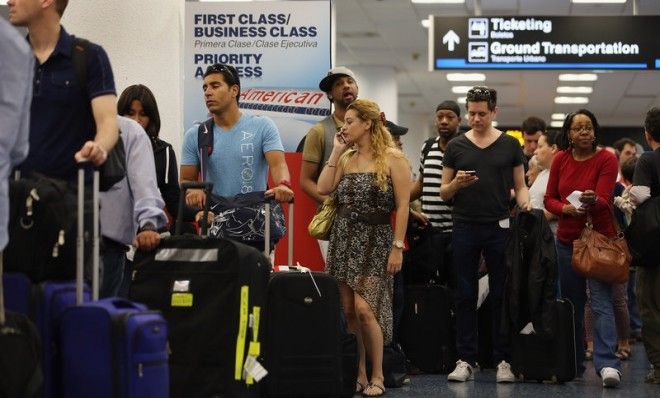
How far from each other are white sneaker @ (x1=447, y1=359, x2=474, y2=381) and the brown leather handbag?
0.88 m

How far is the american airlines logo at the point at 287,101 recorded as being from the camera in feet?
24.7

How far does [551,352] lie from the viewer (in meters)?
6.84

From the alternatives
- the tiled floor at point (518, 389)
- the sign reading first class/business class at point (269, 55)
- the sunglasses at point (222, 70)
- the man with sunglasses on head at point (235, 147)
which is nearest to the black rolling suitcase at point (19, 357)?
the man with sunglasses on head at point (235, 147)

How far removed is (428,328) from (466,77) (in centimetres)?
1368

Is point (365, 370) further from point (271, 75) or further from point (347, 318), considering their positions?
point (271, 75)

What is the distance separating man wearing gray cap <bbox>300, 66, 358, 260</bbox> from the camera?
21.8ft

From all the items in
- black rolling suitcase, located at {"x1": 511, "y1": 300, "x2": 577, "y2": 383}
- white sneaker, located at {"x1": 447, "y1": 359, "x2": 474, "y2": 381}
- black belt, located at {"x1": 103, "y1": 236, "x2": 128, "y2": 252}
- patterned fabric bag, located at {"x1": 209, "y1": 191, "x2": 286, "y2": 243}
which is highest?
patterned fabric bag, located at {"x1": 209, "y1": 191, "x2": 286, "y2": 243}

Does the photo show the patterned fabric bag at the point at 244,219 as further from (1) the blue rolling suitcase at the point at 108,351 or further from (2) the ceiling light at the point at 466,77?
(2) the ceiling light at the point at 466,77

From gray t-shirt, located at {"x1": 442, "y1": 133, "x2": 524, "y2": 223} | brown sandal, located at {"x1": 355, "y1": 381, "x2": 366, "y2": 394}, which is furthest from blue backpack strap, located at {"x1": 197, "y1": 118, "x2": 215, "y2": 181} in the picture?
gray t-shirt, located at {"x1": 442, "y1": 133, "x2": 524, "y2": 223}

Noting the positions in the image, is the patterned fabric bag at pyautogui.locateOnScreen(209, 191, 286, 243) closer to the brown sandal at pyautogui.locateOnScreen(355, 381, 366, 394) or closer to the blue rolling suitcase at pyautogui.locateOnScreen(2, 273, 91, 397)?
the brown sandal at pyautogui.locateOnScreen(355, 381, 366, 394)

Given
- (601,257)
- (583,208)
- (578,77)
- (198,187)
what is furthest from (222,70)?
(578,77)

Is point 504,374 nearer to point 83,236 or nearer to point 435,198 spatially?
point 435,198

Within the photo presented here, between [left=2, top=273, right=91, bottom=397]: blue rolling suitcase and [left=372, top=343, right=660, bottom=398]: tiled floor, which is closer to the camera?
[left=2, top=273, right=91, bottom=397]: blue rolling suitcase

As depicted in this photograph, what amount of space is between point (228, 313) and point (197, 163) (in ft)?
3.94
